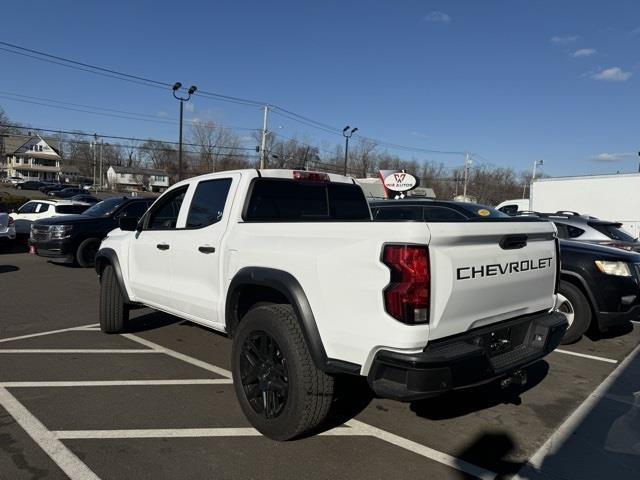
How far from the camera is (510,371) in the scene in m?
3.12

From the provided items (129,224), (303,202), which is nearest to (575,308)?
(303,202)

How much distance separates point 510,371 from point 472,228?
1.00 m

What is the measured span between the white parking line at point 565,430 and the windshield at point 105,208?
11.5m

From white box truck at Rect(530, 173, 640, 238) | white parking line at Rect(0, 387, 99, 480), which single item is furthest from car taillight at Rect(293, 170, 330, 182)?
white box truck at Rect(530, 173, 640, 238)

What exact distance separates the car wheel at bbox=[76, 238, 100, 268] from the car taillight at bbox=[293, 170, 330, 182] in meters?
9.01

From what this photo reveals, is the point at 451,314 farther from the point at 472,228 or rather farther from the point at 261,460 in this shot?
the point at 261,460

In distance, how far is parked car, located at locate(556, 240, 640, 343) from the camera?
18.1 ft

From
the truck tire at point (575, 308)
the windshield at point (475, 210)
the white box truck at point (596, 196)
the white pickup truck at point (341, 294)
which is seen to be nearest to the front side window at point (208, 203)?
the white pickup truck at point (341, 294)

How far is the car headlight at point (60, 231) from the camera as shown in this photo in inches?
458

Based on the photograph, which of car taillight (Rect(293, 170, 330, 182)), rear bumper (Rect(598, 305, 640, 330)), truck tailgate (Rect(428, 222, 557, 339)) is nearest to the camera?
truck tailgate (Rect(428, 222, 557, 339))

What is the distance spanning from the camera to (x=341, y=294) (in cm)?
285

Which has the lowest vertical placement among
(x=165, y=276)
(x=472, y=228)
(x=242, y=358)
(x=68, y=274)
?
(x=68, y=274)

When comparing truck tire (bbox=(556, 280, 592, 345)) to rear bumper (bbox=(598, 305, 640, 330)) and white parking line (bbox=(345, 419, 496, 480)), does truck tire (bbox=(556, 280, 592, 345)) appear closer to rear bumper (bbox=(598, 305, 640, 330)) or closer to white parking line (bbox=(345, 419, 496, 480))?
rear bumper (bbox=(598, 305, 640, 330))

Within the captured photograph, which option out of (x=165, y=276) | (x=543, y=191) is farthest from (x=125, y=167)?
(x=165, y=276)
